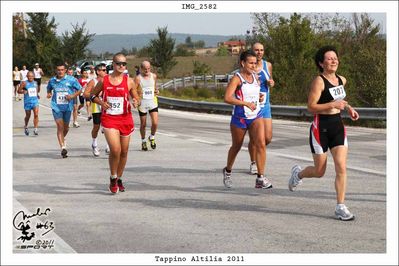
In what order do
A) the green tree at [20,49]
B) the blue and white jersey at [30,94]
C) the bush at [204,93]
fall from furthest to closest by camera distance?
1. the green tree at [20,49]
2. the bush at [204,93]
3. the blue and white jersey at [30,94]

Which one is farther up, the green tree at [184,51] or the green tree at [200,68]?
the green tree at [184,51]

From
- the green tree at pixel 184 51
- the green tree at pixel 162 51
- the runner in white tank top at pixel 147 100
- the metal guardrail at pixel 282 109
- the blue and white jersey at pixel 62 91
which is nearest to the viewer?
the blue and white jersey at pixel 62 91

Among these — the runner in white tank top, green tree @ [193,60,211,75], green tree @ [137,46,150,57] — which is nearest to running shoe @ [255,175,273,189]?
the runner in white tank top

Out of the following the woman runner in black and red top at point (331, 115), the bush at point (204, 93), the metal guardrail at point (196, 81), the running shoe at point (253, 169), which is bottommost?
the running shoe at point (253, 169)

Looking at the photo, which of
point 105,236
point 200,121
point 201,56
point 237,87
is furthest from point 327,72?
point 201,56

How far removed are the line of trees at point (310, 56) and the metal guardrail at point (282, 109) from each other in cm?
245

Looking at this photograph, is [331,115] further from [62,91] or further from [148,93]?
[62,91]

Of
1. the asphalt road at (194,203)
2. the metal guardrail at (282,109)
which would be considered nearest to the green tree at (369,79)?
the metal guardrail at (282,109)

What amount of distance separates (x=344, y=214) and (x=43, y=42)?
4385 centimetres

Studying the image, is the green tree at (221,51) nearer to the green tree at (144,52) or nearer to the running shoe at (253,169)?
the green tree at (144,52)

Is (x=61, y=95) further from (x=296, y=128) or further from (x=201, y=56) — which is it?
(x=201, y=56)

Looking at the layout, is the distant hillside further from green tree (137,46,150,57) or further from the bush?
the bush

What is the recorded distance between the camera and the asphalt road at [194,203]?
7.02 m

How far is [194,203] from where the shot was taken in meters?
9.06
